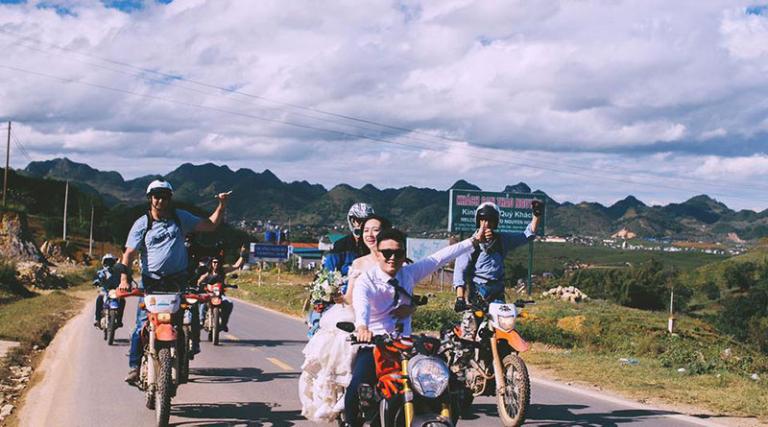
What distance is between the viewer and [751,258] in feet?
349

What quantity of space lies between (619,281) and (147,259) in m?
61.4

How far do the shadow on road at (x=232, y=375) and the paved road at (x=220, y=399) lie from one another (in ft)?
0.04

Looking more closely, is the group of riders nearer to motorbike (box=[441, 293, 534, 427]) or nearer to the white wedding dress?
the white wedding dress

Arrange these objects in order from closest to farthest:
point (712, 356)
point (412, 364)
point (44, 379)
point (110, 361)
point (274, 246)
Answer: point (412, 364) < point (44, 379) < point (110, 361) < point (712, 356) < point (274, 246)

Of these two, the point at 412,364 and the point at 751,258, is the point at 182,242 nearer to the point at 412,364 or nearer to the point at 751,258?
the point at 412,364

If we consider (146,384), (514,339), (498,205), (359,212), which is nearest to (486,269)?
(514,339)

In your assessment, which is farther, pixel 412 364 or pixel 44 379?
pixel 44 379

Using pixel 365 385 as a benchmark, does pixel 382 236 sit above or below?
above

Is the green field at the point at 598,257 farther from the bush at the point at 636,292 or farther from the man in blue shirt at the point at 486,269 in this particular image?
the man in blue shirt at the point at 486,269

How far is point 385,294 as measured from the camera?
20.2 feet

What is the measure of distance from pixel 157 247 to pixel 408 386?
4098 mm

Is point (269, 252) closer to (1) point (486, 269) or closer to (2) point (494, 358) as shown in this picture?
(1) point (486, 269)

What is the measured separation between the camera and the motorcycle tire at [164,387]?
7.61m

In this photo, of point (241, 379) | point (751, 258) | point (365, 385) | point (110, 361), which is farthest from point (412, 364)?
point (751, 258)
